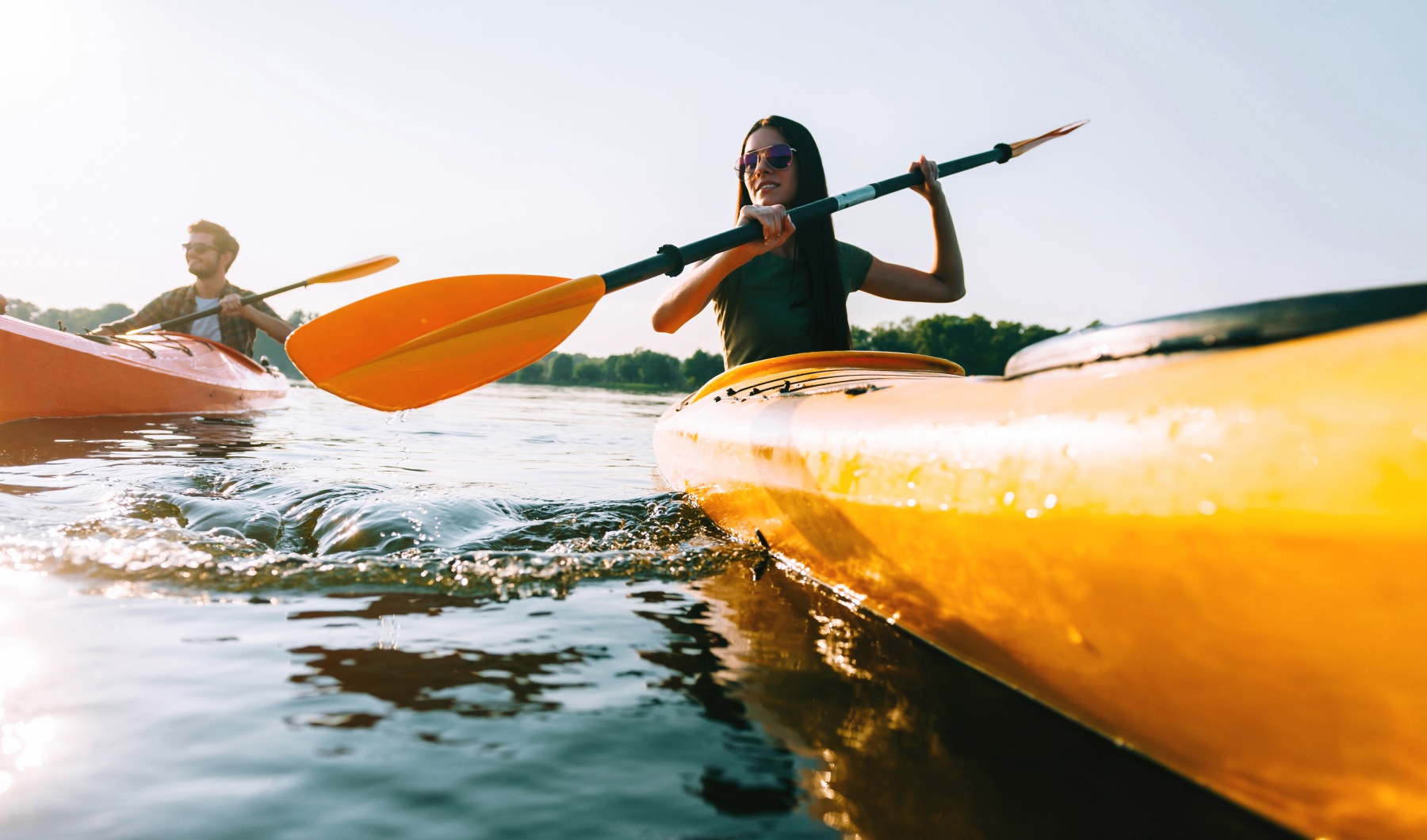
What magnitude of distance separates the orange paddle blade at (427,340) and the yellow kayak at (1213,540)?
2.00 metres

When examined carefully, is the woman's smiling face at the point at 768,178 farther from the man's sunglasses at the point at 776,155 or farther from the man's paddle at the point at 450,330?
the man's paddle at the point at 450,330

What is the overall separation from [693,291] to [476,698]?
233cm

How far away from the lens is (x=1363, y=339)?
3.88 ft

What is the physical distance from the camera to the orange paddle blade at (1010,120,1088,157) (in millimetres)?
5438

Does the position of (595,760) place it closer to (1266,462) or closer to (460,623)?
(460,623)

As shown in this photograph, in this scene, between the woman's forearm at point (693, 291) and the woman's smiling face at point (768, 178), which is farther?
the woman's smiling face at point (768, 178)

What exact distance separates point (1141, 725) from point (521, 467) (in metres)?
5.32

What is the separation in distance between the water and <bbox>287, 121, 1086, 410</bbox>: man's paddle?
0.59 meters

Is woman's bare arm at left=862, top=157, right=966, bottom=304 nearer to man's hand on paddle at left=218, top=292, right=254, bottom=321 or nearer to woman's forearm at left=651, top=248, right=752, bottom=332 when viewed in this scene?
woman's forearm at left=651, top=248, right=752, bottom=332

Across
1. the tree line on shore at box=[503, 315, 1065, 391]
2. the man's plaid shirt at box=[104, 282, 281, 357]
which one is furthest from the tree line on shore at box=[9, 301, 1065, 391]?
the man's plaid shirt at box=[104, 282, 281, 357]

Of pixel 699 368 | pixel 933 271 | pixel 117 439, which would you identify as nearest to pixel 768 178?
pixel 933 271

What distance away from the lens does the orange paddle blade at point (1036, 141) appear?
5.44 m

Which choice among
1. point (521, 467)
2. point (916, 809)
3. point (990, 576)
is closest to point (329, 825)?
point (916, 809)

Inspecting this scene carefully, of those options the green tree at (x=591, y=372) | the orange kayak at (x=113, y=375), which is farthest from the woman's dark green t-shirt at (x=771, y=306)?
the green tree at (x=591, y=372)
